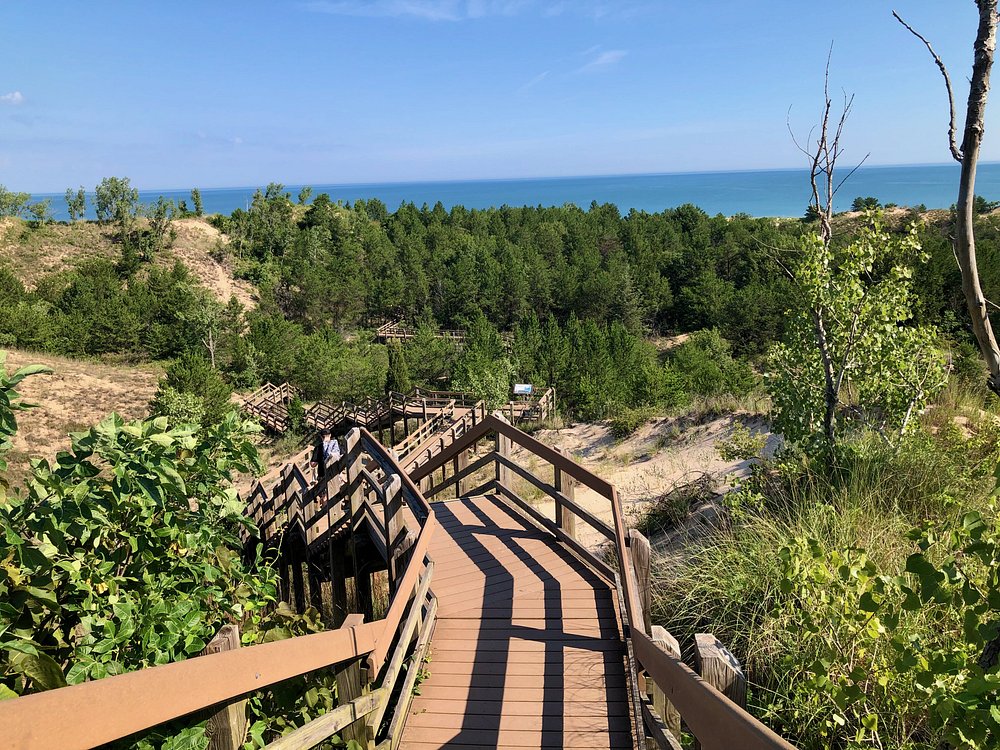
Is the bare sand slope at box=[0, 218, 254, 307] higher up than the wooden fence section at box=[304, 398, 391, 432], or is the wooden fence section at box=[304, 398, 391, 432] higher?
the bare sand slope at box=[0, 218, 254, 307]

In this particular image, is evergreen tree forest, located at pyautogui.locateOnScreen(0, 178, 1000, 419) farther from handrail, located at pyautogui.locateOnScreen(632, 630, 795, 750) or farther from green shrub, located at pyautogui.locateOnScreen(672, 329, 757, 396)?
handrail, located at pyautogui.locateOnScreen(632, 630, 795, 750)

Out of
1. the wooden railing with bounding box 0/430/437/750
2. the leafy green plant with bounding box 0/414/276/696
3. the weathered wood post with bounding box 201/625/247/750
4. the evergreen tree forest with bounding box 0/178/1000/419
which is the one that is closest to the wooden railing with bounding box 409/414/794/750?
the wooden railing with bounding box 0/430/437/750

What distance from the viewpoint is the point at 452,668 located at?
4230 mm

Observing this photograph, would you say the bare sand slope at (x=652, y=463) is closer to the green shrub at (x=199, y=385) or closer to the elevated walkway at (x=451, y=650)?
the elevated walkway at (x=451, y=650)

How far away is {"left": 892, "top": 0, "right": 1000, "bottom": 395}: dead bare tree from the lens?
2133mm

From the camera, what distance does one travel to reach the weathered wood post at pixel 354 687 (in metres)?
2.49

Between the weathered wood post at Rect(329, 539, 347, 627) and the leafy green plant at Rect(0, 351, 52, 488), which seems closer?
the leafy green plant at Rect(0, 351, 52, 488)

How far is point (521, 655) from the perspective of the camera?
169 inches

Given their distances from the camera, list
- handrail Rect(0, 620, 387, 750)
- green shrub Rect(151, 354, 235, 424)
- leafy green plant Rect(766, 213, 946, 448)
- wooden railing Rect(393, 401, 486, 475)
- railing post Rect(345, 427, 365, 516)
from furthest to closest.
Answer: green shrub Rect(151, 354, 235, 424) < wooden railing Rect(393, 401, 486, 475) < railing post Rect(345, 427, 365, 516) < leafy green plant Rect(766, 213, 946, 448) < handrail Rect(0, 620, 387, 750)

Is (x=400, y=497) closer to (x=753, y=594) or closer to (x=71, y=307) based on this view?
(x=753, y=594)

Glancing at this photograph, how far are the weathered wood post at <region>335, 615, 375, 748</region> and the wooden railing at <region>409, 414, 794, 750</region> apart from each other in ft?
3.79

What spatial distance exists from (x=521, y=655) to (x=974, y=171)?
11.9 feet

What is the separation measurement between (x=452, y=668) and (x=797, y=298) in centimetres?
495

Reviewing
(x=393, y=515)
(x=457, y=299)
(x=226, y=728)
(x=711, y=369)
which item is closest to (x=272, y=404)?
(x=711, y=369)
